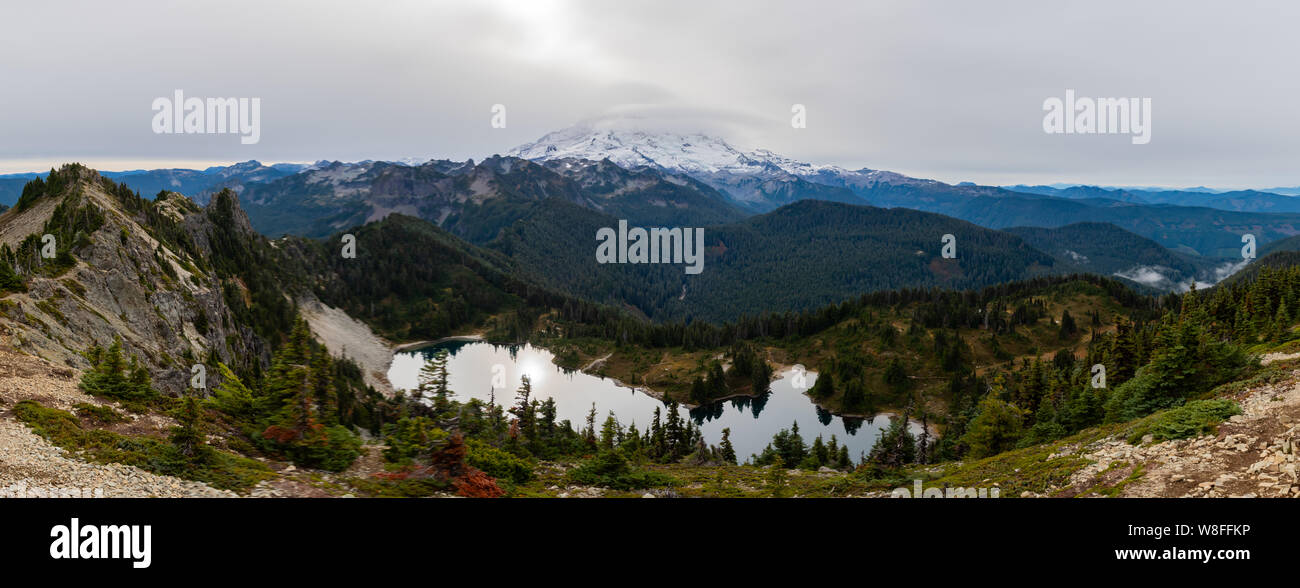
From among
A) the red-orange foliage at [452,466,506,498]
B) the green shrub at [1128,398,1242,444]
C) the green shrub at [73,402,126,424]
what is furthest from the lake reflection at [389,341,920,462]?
the red-orange foliage at [452,466,506,498]

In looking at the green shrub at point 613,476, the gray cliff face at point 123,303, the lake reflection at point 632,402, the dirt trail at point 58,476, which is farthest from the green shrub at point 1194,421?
the lake reflection at point 632,402

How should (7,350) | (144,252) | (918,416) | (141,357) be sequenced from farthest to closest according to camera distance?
(918,416), (144,252), (141,357), (7,350)

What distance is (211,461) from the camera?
16516 millimetres

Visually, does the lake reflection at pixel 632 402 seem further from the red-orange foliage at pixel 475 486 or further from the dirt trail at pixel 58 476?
the dirt trail at pixel 58 476

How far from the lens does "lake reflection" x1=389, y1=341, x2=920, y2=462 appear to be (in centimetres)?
11306

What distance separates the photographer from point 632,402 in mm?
135000

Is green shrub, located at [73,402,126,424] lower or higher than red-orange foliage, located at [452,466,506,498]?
higher

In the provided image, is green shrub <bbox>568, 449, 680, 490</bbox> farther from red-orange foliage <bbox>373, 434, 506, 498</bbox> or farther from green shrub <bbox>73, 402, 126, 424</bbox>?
green shrub <bbox>73, 402, 126, 424</bbox>

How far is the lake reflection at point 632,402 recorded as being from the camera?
11306 cm

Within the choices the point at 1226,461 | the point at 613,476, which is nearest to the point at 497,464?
the point at 613,476

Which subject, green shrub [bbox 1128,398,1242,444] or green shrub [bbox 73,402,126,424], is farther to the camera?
green shrub [bbox 73,402,126,424]
